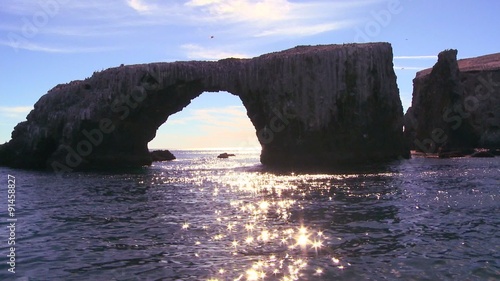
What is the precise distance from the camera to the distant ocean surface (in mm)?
12992

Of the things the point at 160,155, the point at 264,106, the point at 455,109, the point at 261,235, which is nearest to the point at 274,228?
the point at 261,235

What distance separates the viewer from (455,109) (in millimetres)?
84688

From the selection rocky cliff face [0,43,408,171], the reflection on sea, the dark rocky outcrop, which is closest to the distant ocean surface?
the reflection on sea

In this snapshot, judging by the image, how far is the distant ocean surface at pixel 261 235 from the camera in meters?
13.0

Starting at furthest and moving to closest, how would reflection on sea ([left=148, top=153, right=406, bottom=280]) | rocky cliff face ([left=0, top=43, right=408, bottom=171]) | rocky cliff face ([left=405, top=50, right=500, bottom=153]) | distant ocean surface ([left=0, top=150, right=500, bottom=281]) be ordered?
rocky cliff face ([left=405, top=50, right=500, bottom=153]), rocky cliff face ([left=0, top=43, right=408, bottom=171]), reflection on sea ([left=148, top=153, right=406, bottom=280]), distant ocean surface ([left=0, top=150, right=500, bottom=281])

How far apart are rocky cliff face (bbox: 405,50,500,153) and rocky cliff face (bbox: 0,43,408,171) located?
76.3 ft

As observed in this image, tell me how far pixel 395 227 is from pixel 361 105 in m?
44.7

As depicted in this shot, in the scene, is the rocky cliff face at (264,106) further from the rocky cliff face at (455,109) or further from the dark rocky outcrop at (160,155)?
the dark rocky outcrop at (160,155)

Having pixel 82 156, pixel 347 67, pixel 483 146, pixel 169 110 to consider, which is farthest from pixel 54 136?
pixel 483 146

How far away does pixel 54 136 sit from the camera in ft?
216

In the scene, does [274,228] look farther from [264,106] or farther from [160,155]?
[160,155]

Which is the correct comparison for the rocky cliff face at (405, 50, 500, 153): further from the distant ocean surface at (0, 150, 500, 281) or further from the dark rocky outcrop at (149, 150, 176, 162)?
the distant ocean surface at (0, 150, 500, 281)

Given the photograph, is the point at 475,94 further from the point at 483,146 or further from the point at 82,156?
the point at 82,156

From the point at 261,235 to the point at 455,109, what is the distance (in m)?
76.9
